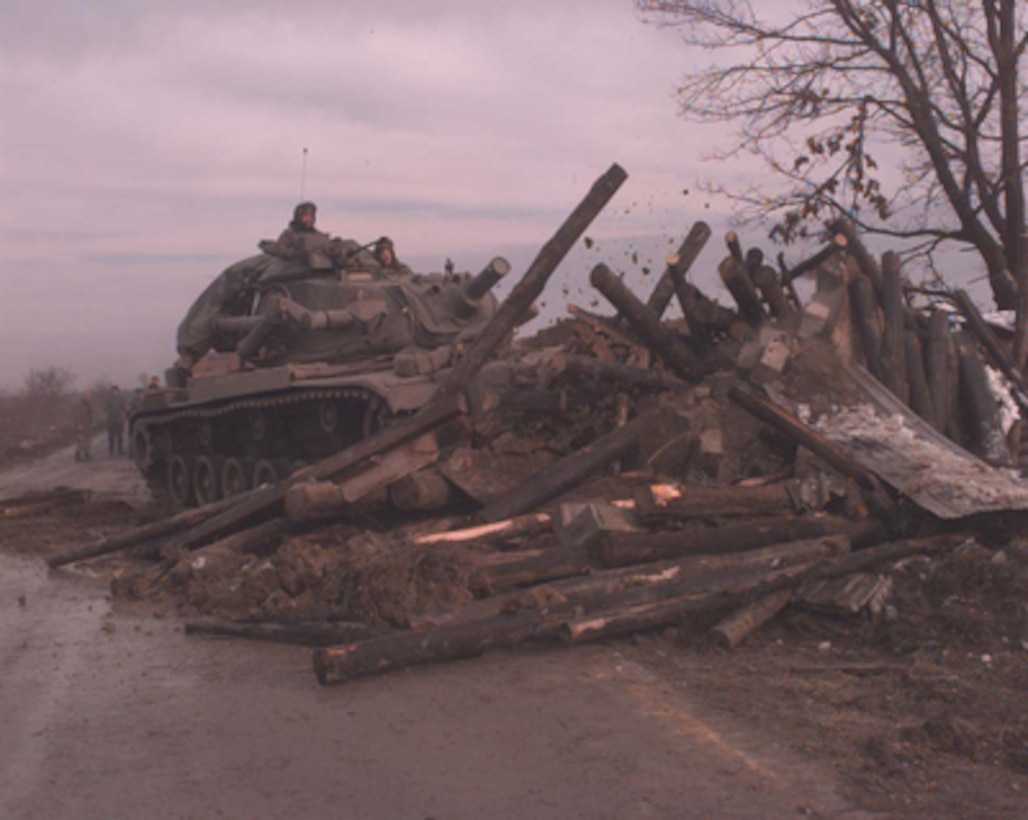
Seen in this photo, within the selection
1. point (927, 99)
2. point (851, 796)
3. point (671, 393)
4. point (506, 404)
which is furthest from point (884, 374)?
point (927, 99)

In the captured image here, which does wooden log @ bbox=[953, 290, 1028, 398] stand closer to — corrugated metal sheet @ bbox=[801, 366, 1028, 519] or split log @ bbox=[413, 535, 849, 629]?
corrugated metal sheet @ bbox=[801, 366, 1028, 519]

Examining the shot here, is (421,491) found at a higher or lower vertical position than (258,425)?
lower

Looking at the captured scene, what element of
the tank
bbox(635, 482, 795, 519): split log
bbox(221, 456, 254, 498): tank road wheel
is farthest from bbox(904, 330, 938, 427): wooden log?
bbox(221, 456, 254, 498): tank road wheel

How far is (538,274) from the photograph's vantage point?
9617 millimetres

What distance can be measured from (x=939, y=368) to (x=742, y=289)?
1930mm

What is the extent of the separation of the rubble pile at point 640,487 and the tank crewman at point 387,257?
3060 millimetres

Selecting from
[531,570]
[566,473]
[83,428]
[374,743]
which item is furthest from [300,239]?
[83,428]

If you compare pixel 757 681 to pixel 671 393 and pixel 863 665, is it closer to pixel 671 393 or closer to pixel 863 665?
pixel 863 665

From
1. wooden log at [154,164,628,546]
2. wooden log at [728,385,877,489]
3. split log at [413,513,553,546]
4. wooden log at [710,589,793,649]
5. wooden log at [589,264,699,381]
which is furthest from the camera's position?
wooden log at [589,264,699,381]

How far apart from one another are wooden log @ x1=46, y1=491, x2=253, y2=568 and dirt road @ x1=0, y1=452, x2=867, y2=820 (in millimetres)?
3045

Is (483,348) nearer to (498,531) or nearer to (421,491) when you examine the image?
(421,491)

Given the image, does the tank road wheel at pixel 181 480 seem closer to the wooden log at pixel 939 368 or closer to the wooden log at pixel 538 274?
the wooden log at pixel 538 274

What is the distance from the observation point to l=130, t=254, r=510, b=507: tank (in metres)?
11.6

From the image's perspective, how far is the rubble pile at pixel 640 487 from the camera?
635cm
